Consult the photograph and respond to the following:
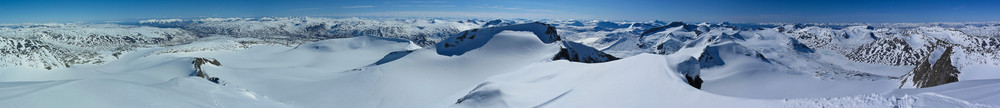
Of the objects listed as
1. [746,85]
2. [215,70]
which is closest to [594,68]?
[746,85]

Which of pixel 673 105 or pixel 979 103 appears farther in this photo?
pixel 673 105

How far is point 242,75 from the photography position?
140 ft

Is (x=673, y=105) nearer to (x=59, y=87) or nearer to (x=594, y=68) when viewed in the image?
(x=594, y=68)

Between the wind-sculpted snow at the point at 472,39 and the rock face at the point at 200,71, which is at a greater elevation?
the wind-sculpted snow at the point at 472,39

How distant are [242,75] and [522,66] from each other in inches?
1318

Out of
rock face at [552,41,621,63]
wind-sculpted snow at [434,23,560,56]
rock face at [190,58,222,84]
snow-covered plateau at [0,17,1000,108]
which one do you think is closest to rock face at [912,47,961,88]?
snow-covered plateau at [0,17,1000,108]

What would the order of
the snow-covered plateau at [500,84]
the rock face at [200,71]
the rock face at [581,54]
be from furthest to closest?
1. the rock face at [581,54]
2. the rock face at [200,71]
3. the snow-covered plateau at [500,84]

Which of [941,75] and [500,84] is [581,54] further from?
[941,75]

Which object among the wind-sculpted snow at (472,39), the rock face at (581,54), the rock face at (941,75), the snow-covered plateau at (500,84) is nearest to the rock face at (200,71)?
the snow-covered plateau at (500,84)

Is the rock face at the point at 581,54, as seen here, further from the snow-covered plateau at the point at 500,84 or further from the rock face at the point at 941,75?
the rock face at the point at 941,75

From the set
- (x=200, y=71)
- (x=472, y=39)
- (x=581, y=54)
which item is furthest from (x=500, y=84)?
(x=581, y=54)

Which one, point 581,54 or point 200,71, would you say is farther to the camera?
point 581,54

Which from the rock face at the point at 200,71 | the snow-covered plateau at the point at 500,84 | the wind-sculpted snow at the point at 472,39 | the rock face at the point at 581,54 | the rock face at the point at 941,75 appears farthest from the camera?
the wind-sculpted snow at the point at 472,39

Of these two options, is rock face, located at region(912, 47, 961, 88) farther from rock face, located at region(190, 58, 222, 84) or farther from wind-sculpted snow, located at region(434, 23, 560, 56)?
rock face, located at region(190, 58, 222, 84)
